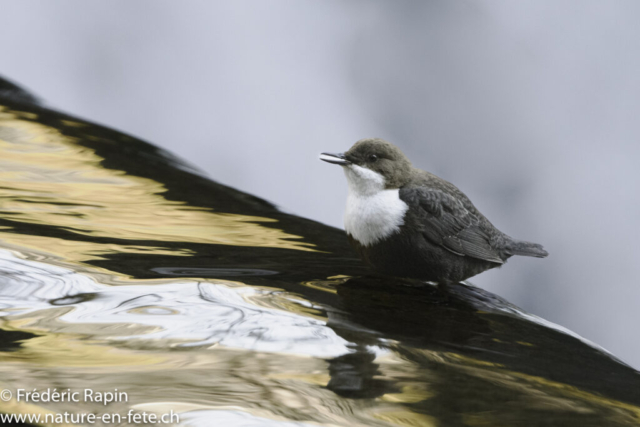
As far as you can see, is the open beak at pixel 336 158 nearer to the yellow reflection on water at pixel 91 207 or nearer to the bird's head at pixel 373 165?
the bird's head at pixel 373 165

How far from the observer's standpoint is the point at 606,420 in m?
2.12

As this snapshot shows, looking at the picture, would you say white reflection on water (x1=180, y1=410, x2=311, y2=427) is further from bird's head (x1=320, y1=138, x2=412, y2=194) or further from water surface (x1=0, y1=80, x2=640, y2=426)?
bird's head (x1=320, y1=138, x2=412, y2=194)

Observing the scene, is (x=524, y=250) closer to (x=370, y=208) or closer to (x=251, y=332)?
(x=370, y=208)

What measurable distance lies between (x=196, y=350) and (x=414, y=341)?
893 millimetres

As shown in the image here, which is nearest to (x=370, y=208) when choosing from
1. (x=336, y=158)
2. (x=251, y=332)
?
(x=336, y=158)

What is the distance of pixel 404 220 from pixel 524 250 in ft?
3.41

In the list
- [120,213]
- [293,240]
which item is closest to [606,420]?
[293,240]

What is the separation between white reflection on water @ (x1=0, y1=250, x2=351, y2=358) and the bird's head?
A: 737 millimetres

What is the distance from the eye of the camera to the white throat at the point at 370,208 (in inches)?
117

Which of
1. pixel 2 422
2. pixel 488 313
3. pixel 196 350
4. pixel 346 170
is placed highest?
pixel 346 170

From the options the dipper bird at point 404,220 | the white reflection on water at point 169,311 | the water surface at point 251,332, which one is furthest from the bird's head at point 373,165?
the white reflection on water at point 169,311

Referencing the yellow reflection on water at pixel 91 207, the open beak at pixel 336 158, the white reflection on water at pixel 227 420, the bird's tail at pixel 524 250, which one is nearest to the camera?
the white reflection on water at pixel 227 420

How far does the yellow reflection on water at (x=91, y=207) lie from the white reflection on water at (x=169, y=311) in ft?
1.13

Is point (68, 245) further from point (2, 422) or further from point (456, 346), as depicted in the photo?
point (456, 346)
